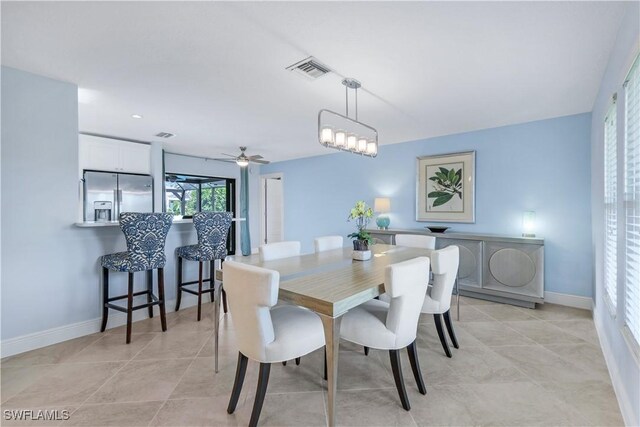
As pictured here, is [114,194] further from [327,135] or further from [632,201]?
[632,201]

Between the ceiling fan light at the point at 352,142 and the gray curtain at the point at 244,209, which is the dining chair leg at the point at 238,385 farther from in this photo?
the gray curtain at the point at 244,209

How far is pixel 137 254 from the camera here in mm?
2686

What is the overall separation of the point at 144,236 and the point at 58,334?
44.3 inches

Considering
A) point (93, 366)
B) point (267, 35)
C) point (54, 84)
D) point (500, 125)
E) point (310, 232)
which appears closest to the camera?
point (267, 35)

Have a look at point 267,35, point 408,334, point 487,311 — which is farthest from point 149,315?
point 487,311

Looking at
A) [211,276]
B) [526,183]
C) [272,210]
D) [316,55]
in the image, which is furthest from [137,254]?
[272,210]

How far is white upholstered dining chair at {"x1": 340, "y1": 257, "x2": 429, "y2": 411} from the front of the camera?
163 cm

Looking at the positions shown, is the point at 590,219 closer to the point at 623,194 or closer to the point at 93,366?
the point at 623,194

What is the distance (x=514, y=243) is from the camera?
3.58 metres

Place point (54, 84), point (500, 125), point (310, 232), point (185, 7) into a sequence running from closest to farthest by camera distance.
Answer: point (185, 7)
point (54, 84)
point (500, 125)
point (310, 232)

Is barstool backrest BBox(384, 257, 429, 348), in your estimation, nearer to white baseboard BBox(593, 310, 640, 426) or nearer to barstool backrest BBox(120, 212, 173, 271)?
white baseboard BBox(593, 310, 640, 426)

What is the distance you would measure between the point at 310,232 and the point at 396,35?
4825 mm

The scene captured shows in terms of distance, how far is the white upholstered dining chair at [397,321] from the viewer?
1.63 m

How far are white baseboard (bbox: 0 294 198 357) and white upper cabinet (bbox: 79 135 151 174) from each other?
8.81 ft
